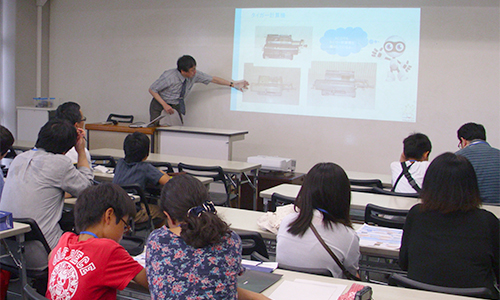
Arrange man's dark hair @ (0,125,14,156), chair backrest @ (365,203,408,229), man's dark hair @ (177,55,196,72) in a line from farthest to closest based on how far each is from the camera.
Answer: man's dark hair @ (177,55,196,72)
man's dark hair @ (0,125,14,156)
chair backrest @ (365,203,408,229)

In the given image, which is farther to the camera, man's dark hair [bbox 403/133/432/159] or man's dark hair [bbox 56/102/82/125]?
man's dark hair [bbox 56/102/82/125]

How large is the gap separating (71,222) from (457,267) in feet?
7.18

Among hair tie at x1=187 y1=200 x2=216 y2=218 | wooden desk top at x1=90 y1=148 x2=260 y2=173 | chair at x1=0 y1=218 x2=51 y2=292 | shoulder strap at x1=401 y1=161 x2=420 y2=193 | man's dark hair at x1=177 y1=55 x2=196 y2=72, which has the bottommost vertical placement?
chair at x1=0 y1=218 x2=51 y2=292

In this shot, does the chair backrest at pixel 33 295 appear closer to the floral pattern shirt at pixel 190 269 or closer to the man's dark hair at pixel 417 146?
the floral pattern shirt at pixel 190 269

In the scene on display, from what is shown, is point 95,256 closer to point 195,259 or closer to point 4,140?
point 195,259

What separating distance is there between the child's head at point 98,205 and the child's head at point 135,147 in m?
1.83

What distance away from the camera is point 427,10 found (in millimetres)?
6051

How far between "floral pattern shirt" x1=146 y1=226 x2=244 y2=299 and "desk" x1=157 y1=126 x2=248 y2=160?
4.26 meters

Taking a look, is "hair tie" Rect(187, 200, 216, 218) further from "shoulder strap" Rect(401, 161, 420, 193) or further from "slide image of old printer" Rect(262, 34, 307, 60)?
"slide image of old printer" Rect(262, 34, 307, 60)

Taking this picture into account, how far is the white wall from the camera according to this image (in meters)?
5.94

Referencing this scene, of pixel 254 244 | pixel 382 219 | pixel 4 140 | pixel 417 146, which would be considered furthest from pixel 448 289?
pixel 4 140

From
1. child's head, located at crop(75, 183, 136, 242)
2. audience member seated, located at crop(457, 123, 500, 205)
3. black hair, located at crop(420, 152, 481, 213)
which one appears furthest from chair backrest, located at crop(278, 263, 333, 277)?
audience member seated, located at crop(457, 123, 500, 205)

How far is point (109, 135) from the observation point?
254 inches

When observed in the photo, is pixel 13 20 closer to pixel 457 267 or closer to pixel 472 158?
pixel 472 158
